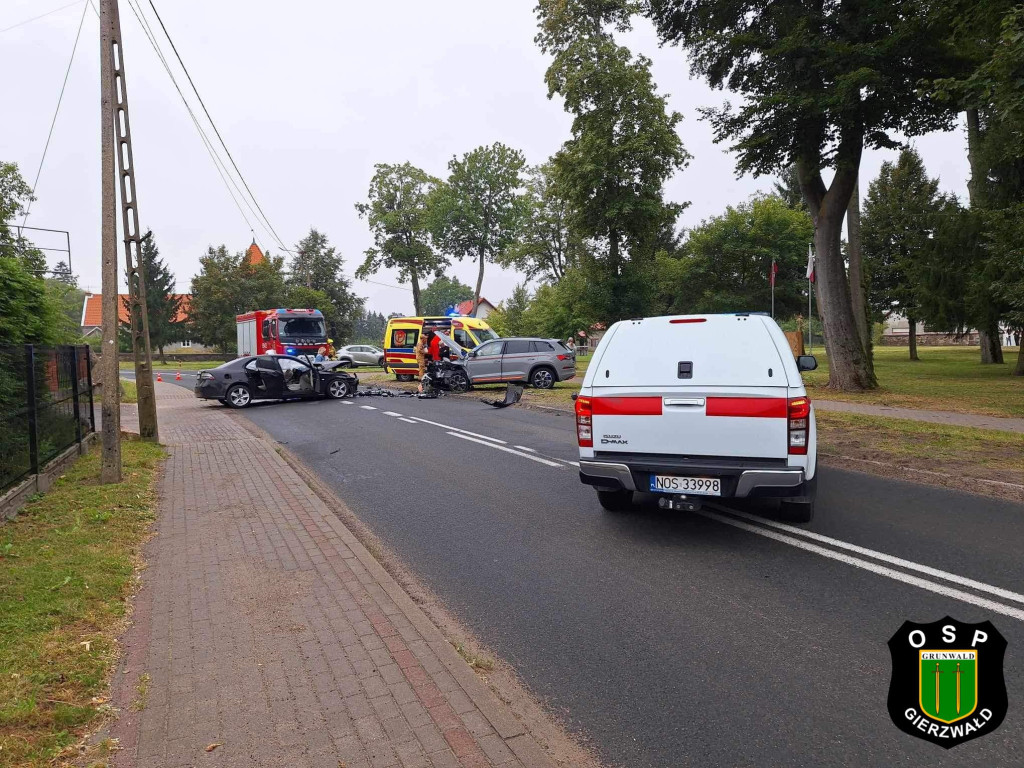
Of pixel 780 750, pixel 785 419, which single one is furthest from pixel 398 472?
pixel 780 750

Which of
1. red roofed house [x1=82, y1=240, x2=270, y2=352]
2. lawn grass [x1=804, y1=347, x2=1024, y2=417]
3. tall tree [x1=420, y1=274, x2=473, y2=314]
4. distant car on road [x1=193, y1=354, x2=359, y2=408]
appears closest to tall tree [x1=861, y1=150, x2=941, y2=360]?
lawn grass [x1=804, y1=347, x2=1024, y2=417]

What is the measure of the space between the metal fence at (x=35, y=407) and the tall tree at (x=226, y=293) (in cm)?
5640

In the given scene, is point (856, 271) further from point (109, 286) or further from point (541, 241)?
point (541, 241)

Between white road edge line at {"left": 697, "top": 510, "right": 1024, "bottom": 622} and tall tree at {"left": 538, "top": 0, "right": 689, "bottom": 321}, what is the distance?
78.7ft

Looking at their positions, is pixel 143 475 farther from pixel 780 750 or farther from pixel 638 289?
pixel 638 289

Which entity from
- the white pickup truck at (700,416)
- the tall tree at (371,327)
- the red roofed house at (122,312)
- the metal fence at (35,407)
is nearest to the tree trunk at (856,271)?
the white pickup truck at (700,416)

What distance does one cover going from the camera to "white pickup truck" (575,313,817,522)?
556 cm

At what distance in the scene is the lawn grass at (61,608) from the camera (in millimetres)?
3150

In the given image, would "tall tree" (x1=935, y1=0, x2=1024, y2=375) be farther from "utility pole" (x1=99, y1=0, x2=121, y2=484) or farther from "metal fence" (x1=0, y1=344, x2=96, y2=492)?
"metal fence" (x1=0, y1=344, x2=96, y2=492)

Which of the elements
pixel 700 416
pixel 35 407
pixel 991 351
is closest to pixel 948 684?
pixel 700 416

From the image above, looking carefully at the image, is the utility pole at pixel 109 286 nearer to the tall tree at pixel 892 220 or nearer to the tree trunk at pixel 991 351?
the tree trunk at pixel 991 351

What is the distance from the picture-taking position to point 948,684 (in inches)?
133

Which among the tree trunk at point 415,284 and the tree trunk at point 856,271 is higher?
the tree trunk at point 415,284

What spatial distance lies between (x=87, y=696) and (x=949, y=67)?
64.1 ft
